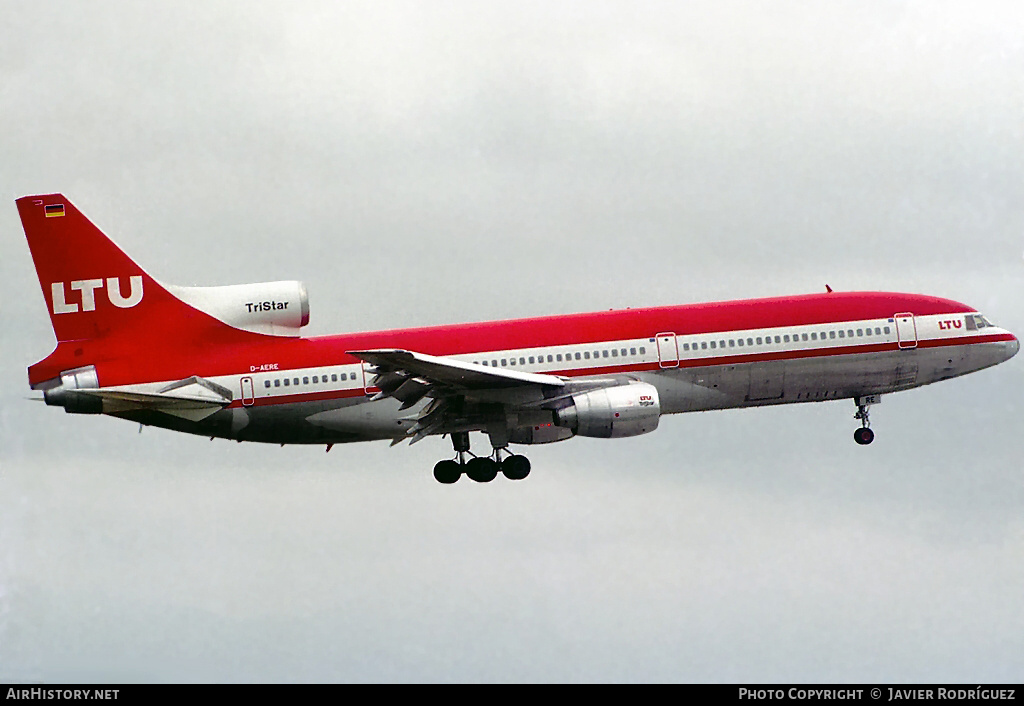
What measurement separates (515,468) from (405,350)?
6271 millimetres

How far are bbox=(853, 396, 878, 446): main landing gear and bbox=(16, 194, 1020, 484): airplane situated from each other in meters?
1.37

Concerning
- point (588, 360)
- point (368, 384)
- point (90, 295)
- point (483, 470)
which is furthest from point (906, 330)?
point (90, 295)

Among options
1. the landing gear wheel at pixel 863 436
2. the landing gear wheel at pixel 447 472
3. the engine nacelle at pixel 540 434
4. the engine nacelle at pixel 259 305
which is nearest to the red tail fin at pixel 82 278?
the engine nacelle at pixel 259 305

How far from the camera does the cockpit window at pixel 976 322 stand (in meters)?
61.1

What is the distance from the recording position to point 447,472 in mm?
58375

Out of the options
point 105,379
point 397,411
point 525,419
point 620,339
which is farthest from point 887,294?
point 105,379

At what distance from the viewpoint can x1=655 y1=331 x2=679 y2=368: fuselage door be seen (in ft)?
188

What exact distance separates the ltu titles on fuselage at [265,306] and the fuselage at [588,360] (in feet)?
3.53

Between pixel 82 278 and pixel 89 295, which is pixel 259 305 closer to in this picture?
pixel 89 295

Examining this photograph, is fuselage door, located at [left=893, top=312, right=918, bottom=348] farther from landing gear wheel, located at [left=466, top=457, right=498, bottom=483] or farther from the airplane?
landing gear wheel, located at [left=466, top=457, right=498, bottom=483]

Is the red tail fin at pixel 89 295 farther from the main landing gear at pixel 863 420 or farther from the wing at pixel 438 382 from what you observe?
the main landing gear at pixel 863 420

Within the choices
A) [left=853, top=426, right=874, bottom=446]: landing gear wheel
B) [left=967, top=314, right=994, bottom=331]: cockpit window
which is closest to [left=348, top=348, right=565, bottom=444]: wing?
[left=853, top=426, right=874, bottom=446]: landing gear wheel

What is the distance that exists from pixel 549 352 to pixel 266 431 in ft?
33.5

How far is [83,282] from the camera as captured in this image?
57.7 m
